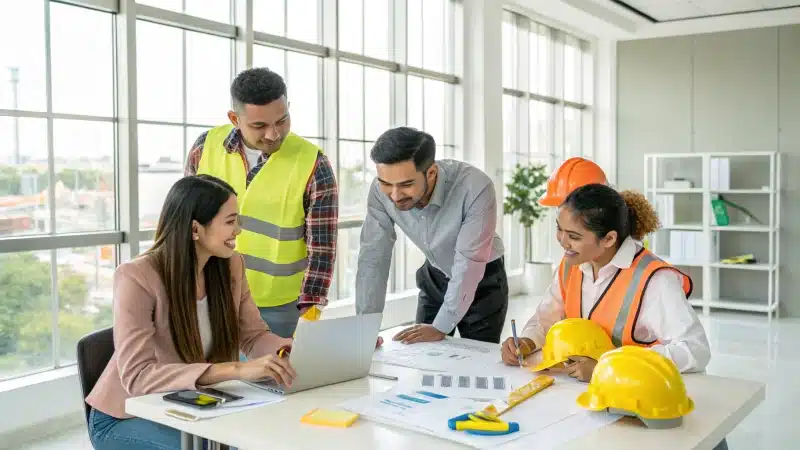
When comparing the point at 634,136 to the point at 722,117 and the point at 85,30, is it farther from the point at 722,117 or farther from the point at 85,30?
the point at 85,30

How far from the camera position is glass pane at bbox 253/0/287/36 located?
5486mm

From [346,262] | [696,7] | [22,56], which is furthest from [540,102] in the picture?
[22,56]

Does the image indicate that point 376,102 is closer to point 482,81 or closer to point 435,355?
point 482,81

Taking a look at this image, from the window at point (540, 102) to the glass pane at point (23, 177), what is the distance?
5.41 metres

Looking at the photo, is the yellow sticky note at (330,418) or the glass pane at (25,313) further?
the glass pane at (25,313)

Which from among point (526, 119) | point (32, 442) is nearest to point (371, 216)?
point (32, 442)

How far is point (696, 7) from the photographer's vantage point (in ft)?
26.1

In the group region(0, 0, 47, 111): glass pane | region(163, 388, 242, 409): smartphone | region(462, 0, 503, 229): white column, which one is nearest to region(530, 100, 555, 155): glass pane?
region(462, 0, 503, 229): white column

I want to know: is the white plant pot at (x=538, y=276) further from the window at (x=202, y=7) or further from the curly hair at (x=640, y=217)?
the curly hair at (x=640, y=217)

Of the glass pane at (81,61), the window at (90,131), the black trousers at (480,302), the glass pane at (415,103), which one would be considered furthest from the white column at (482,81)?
the black trousers at (480,302)

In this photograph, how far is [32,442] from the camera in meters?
3.88

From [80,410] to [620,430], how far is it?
11.3 ft

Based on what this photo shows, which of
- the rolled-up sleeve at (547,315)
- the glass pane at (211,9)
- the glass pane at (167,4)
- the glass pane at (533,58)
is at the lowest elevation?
the rolled-up sleeve at (547,315)

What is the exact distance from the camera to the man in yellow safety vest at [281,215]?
271 cm
